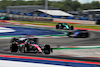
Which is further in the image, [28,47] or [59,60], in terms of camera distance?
[28,47]

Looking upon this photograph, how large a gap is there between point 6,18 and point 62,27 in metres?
18.8

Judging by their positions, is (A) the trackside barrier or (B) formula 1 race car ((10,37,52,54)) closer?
(A) the trackside barrier

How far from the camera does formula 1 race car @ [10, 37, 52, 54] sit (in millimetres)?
8414

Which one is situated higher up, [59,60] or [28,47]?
[28,47]

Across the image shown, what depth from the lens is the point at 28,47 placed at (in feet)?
28.0

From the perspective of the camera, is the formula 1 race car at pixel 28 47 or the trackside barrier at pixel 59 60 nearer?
the trackside barrier at pixel 59 60

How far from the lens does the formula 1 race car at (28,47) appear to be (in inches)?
331

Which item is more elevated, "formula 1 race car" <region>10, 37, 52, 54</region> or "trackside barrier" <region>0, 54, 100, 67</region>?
"formula 1 race car" <region>10, 37, 52, 54</region>

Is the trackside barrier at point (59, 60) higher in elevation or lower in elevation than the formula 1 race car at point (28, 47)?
lower

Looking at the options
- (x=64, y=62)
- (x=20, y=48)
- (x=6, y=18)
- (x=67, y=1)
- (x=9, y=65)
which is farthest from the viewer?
(x=67, y=1)

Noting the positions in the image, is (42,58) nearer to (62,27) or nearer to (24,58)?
(24,58)

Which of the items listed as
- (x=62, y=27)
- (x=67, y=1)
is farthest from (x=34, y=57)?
(x=67, y=1)

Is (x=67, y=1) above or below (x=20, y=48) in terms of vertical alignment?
above

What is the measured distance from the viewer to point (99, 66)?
6.28 m
